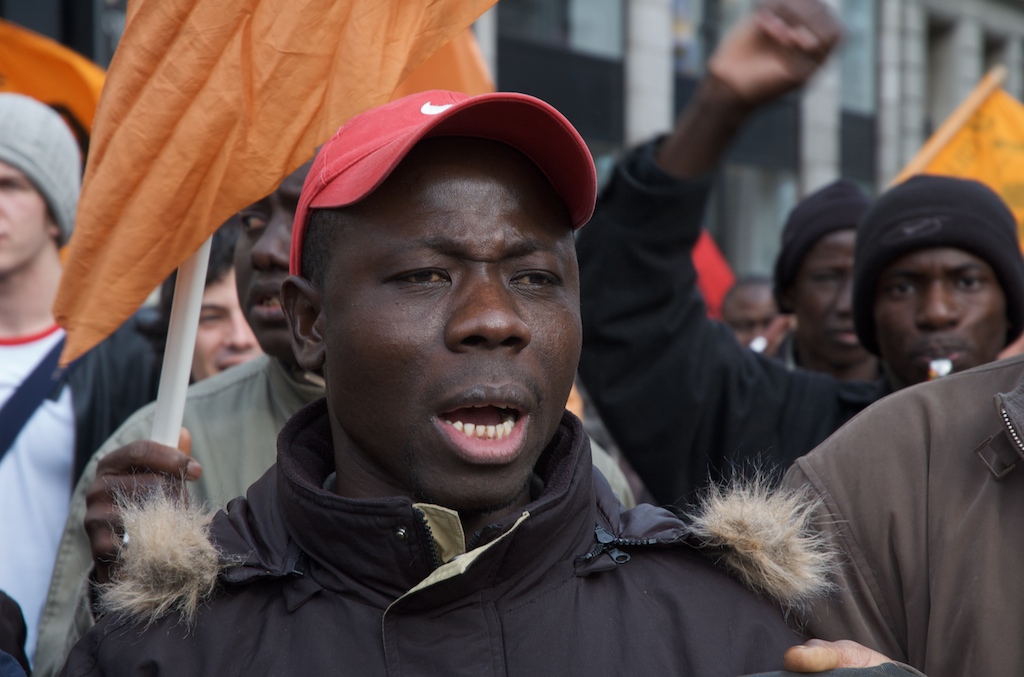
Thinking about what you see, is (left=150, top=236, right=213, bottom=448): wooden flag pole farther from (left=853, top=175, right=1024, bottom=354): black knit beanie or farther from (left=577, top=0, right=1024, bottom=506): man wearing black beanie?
(left=853, top=175, right=1024, bottom=354): black knit beanie

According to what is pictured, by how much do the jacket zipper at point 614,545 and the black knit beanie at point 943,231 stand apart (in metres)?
1.76

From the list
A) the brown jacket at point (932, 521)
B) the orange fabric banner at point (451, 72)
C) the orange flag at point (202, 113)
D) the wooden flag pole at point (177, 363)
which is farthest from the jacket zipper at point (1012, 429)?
the orange fabric banner at point (451, 72)

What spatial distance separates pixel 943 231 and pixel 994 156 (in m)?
2.47

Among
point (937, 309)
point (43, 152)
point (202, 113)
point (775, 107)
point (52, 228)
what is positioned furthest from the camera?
point (775, 107)

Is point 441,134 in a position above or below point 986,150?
below

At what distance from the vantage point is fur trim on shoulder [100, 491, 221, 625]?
6.12ft

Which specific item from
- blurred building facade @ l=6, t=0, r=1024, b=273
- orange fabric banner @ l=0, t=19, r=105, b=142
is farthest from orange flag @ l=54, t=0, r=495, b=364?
blurred building facade @ l=6, t=0, r=1024, b=273

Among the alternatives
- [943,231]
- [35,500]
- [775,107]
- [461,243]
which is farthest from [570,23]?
[461,243]

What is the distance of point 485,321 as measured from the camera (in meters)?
1.84

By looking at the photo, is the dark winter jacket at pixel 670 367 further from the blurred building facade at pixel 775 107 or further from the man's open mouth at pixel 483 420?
the blurred building facade at pixel 775 107

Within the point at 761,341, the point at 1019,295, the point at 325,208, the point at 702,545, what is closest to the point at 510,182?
the point at 325,208

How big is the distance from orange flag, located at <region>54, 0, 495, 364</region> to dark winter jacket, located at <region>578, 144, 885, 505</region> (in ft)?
2.04

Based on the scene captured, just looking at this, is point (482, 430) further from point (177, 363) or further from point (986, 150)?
point (986, 150)

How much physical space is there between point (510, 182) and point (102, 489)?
0.95m
